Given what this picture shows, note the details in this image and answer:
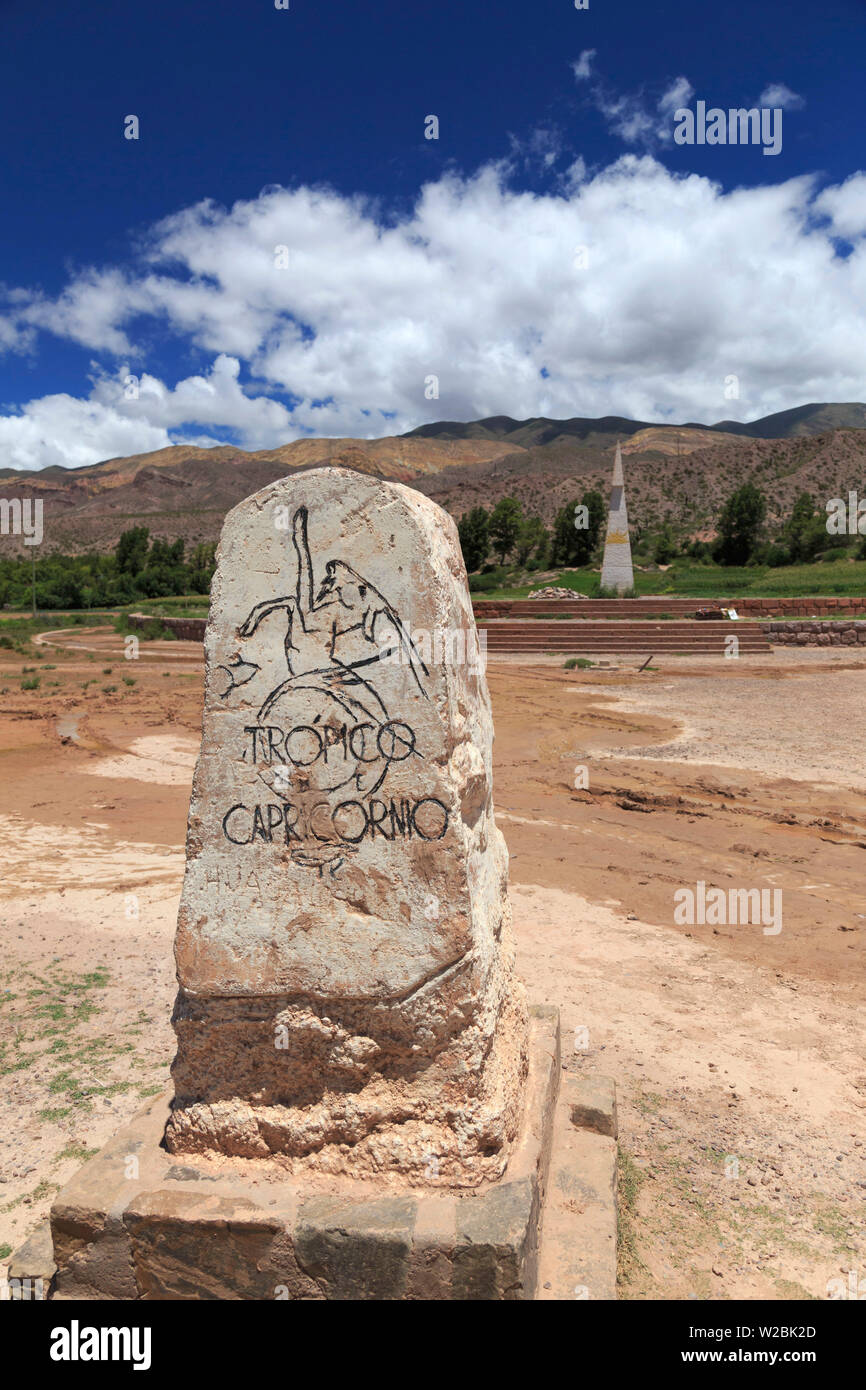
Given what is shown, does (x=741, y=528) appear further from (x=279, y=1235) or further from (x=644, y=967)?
(x=279, y=1235)

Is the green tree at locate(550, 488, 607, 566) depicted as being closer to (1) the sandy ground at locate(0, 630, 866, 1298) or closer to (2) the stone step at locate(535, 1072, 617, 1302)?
(1) the sandy ground at locate(0, 630, 866, 1298)

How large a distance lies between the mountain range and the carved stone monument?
43 centimetres

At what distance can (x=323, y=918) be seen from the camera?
2531mm

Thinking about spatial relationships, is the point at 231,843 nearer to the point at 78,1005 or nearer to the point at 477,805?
the point at 477,805

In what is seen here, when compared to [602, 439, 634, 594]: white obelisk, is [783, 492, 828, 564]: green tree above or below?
above

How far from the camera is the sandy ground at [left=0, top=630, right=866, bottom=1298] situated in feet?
10.3

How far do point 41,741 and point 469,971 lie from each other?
12.0 m

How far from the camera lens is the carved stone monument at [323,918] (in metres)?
2.50

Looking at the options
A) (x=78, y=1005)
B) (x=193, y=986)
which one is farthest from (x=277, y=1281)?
(x=78, y=1005)

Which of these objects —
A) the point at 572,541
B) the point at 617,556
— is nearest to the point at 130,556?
the point at 572,541

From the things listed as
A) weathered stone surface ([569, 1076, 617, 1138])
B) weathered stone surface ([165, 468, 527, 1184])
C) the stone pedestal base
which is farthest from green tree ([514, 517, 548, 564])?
the stone pedestal base

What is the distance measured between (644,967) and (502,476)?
88.2m

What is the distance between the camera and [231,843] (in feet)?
8.46

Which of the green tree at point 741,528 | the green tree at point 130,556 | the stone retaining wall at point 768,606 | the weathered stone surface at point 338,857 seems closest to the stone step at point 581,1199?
the weathered stone surface at point 338,857
